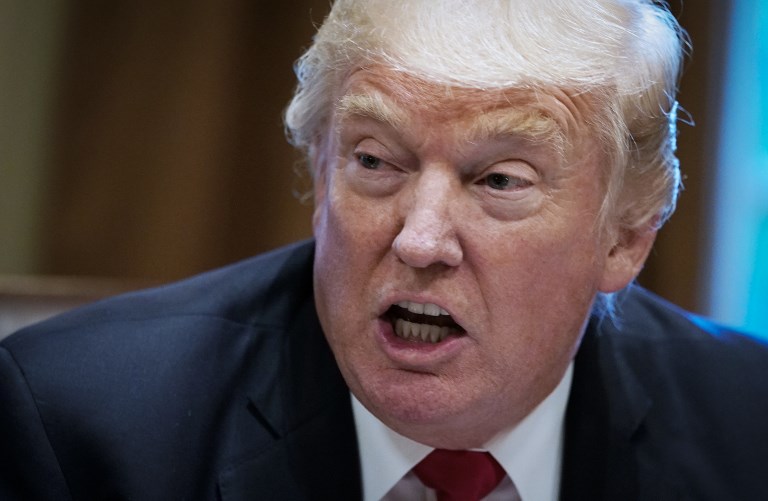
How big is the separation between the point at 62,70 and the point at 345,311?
72.7 inches

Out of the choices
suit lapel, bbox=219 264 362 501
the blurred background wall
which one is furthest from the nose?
the blurred background wall

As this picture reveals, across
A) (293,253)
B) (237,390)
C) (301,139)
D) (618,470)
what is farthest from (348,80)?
(618,470)

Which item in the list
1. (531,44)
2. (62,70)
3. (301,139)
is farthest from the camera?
(62,70)

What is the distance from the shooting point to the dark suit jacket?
1623mm

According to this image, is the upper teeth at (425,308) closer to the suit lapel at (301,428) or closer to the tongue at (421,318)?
the tongue at (421,318)

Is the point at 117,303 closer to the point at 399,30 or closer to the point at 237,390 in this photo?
the point at 237,390

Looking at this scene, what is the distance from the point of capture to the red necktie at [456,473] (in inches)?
67.3

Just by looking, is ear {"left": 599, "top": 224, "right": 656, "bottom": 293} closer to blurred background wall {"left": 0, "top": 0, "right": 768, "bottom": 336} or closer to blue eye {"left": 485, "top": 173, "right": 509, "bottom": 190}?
blue eye {"left": 485, "top": 173, "right": 509, "bottom": 190}

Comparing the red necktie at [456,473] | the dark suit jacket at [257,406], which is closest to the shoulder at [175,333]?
the dark suit jacket at [257,406]

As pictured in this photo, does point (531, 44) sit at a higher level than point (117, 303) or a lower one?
higher

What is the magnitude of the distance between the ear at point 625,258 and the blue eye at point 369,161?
1.50ft

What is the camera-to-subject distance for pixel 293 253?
6.38 ft

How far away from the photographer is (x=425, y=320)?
1.60 metres

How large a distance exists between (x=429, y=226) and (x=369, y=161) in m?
0.19
